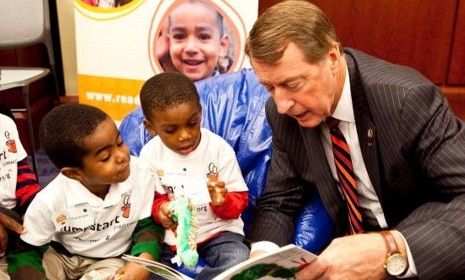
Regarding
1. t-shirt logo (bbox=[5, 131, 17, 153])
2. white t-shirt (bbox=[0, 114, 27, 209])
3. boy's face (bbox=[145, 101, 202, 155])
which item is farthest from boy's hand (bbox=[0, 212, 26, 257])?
boy's face (bbox=[145, 101, 202, 155])

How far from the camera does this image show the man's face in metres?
1.25

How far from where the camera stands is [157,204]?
1.60 metres

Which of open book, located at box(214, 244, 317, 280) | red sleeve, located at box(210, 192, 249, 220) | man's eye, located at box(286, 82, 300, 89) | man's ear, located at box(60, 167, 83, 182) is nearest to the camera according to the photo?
open book, located at box(214, 244, 317, 280)

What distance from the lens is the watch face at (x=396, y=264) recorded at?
1157 millimetres

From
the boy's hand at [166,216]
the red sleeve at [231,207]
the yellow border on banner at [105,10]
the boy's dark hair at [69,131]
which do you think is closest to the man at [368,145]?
the red sleeve at [231,207]

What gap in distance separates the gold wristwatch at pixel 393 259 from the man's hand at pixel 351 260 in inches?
0.4

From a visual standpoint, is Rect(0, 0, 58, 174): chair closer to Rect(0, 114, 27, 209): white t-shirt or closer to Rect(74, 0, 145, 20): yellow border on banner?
Rect(74, 0, 145, 20): yellow border on banner

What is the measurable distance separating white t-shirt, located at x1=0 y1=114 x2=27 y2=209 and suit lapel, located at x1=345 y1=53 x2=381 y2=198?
1.03m

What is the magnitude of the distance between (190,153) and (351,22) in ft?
6.56

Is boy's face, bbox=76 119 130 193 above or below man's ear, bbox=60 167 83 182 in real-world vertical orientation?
above

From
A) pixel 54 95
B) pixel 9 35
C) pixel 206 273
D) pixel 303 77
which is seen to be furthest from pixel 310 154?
pixel 54 95

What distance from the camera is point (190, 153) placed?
161cm

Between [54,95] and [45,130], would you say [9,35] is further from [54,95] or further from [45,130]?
[45,130]

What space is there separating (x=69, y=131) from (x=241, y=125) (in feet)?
2.25
